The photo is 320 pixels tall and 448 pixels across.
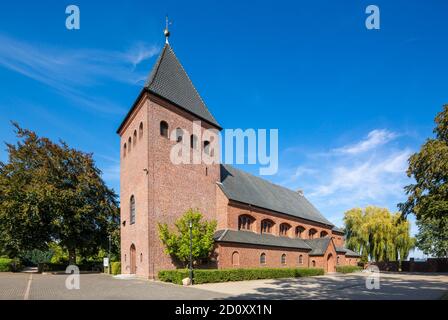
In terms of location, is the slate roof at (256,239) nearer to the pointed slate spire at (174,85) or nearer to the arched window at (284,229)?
the arched window at (284,229)

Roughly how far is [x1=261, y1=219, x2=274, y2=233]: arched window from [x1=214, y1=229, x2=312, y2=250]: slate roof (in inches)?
36.7

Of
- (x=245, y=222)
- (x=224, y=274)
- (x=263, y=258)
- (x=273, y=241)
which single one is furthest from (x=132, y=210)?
(x=273, y=241)

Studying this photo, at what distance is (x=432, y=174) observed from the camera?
928 inches

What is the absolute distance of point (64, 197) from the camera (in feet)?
106

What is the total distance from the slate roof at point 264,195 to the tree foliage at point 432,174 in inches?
548

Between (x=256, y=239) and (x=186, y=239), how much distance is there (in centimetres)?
891

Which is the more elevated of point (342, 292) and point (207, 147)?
point (207, 147)

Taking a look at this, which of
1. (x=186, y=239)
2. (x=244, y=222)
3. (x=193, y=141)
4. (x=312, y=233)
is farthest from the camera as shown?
(x=312, y=233)

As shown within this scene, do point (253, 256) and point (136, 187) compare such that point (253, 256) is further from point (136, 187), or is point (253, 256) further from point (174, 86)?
point (174, 86)

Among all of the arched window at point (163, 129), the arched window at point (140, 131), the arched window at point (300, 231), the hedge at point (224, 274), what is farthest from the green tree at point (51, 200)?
the arched window at point (300, 231)

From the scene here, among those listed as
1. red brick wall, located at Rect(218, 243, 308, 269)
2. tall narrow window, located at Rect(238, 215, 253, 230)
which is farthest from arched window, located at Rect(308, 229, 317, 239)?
tall narrow window, located at Rect(238, 215, 253, 230)

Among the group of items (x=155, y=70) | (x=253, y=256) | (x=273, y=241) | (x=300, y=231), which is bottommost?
(x=253, y=256)

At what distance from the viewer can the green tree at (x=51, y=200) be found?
30.2m
